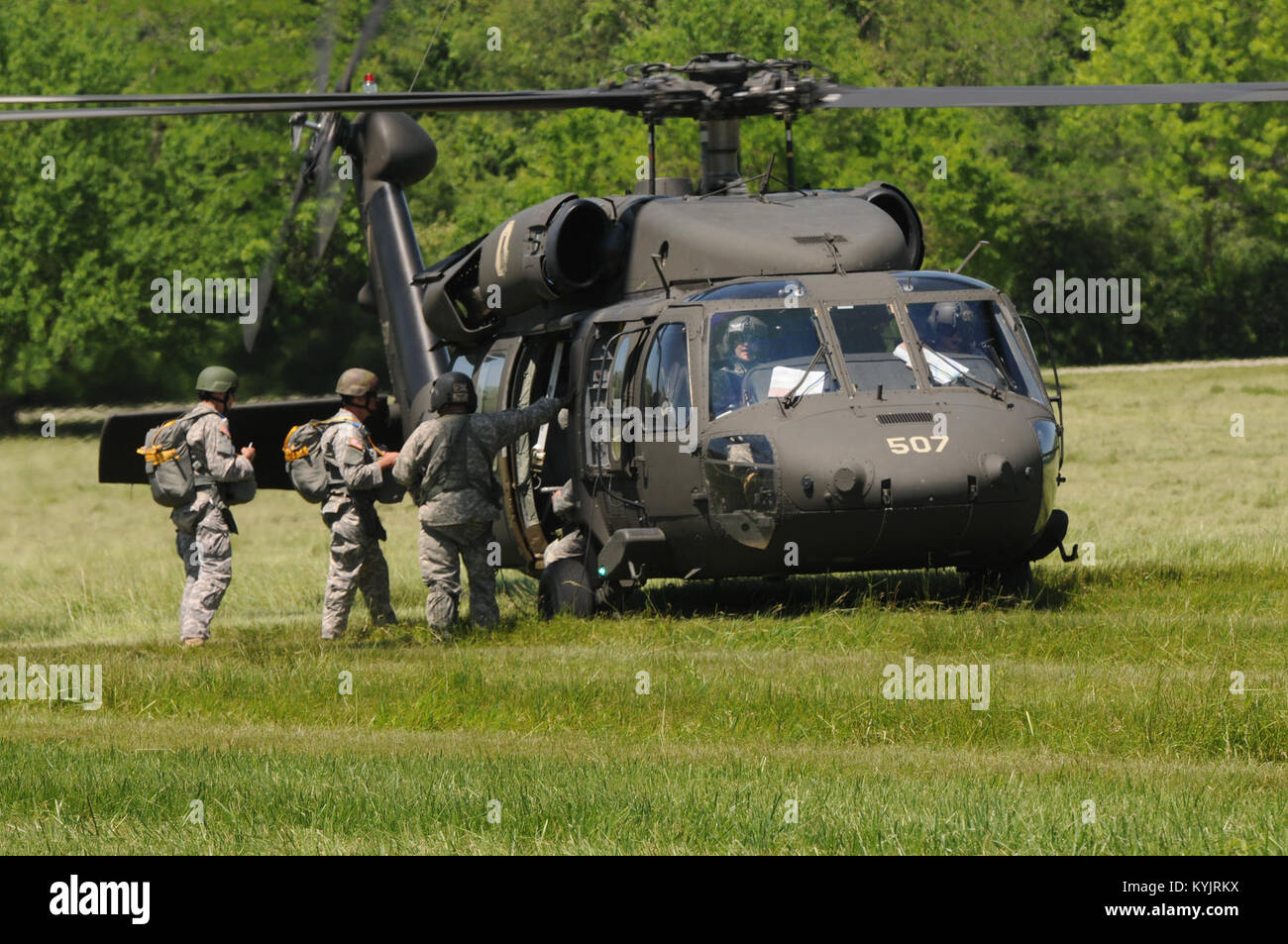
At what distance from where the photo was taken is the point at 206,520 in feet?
39.8

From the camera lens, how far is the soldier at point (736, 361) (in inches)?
460

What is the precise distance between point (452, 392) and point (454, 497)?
709 mm

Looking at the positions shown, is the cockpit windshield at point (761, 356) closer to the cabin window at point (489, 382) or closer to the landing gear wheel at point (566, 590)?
the landing gear wheel at point (566, 590)

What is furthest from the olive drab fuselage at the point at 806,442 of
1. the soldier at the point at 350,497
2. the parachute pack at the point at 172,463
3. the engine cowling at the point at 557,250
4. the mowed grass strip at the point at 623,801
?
the mowed grass strip at the point at 623,801

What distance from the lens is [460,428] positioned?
40.7ft

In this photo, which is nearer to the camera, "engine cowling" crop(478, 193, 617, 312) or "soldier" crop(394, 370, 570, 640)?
"soldier" crop(394, 370, 570, 640)

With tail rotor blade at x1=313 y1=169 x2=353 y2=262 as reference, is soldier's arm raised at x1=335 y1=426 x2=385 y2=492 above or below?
below

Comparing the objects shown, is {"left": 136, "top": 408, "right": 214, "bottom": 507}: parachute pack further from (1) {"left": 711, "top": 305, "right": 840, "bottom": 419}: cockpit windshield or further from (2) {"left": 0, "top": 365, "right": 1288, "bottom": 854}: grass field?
(1) {"left": 711, "top": 305, "right": 840, "bottom": 419}: cockpit windshield

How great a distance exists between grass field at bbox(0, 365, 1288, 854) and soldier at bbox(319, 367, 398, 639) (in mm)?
431

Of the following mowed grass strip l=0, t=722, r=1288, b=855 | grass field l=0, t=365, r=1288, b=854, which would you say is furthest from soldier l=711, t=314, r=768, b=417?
mowed grass strip l=0, t=722, r=1288, b=855

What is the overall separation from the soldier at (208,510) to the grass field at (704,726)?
1.11ft

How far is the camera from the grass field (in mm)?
6445

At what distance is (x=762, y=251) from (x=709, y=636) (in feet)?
8.98
